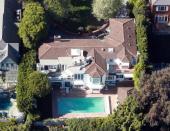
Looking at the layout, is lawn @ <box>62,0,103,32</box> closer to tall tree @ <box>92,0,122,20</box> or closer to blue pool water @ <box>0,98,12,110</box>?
tall tree @ <box>92,0,122,20</box>

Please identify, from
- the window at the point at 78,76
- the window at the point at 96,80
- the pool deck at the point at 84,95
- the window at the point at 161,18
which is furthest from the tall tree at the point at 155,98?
the window at the point at 161,18

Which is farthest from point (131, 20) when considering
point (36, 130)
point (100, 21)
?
point (36, 130)

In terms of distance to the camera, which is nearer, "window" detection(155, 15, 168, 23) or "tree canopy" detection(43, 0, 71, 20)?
"tree canopy" detection(43, 0, 71, 20)

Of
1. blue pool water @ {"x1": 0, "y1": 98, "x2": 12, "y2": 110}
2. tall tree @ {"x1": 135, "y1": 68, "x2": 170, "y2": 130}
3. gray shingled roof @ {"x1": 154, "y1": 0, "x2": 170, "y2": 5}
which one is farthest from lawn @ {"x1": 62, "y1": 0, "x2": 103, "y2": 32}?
blue pool water @ {"x1": 0, "y1": 98, "x2": 12, "y2": 110}

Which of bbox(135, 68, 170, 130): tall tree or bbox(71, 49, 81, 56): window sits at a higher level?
bbox(71, 49, 81, 56): window

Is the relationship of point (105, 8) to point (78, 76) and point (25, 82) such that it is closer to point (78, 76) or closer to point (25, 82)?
point (78, 76)

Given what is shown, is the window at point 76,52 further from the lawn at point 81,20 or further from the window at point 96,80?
the lawn at point 81,20

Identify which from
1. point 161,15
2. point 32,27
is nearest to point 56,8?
point 32,27

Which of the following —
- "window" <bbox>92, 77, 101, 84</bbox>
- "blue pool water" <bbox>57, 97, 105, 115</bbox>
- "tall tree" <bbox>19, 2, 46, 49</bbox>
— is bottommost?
"blue pool water" <bbox>57, 97, 105, 115</bbox>

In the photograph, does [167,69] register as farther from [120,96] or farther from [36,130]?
[36,130]
